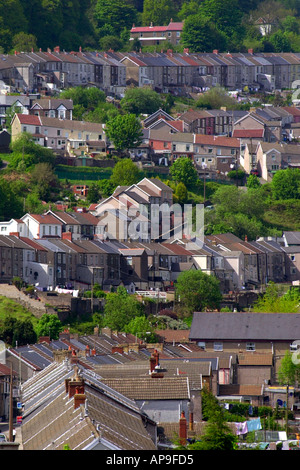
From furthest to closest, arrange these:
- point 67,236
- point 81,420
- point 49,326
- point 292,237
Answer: point 292,237 < point 67,236 < point 49,326 < point 81,420

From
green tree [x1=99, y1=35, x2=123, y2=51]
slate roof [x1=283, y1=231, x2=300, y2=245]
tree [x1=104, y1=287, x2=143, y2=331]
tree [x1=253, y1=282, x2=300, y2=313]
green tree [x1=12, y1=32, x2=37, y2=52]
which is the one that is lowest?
slate roof [x1=283, y1=231, x2=300, y2=245]

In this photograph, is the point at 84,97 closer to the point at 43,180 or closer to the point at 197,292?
the point at 43,180

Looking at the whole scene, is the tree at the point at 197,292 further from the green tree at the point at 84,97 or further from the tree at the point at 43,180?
the green tree at the point at 84,97

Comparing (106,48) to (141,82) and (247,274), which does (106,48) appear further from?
(247,274)

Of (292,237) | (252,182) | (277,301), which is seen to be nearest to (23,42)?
(252,182)

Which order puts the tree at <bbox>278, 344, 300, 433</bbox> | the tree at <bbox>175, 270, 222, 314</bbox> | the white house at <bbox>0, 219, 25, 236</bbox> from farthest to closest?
the white house at <bbox>0, 219, 25, 236</bbox>, the tree at <bbox>175, 270, 222, 314</bbox>, the tree at <bbox>278, 344, 300, 433</bbox>

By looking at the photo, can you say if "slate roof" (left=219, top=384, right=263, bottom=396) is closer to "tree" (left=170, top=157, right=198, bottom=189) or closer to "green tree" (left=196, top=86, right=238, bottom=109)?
"tree" (left=170, top=157, right=198, bottom=189)

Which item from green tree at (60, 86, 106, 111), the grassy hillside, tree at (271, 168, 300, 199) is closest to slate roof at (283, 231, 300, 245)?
tree at (271, 168, 300, 199)
